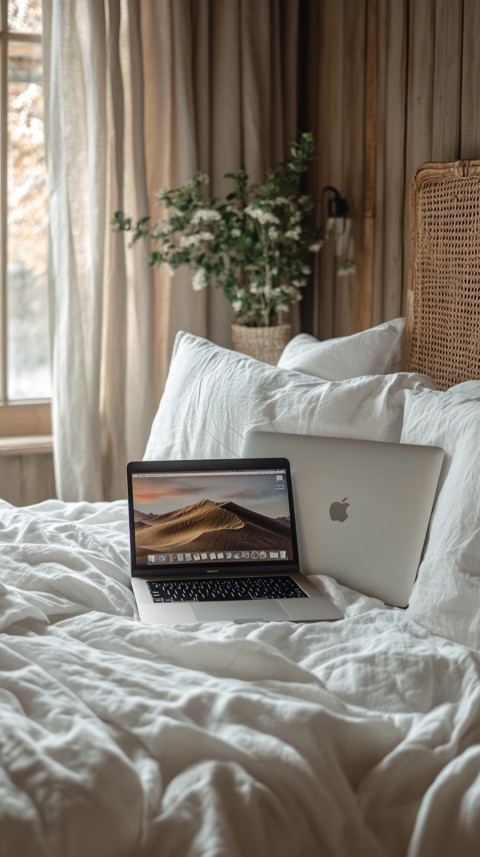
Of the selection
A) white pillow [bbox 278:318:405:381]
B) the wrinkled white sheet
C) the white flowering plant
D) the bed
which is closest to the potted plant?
the white flowering plant

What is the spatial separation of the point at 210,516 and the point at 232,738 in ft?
2.45

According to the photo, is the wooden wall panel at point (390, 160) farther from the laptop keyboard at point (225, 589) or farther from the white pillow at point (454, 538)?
the laptop keyboard at point (225, 589)

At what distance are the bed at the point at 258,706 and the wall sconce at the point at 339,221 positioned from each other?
118cm

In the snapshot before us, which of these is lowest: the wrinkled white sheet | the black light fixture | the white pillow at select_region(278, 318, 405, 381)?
the wrinkled white sheet

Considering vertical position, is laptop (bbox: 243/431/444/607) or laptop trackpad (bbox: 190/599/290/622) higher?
laptop (bbox: 243/431/444/607)

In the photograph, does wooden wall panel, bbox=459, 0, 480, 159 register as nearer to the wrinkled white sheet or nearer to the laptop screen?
the laptop screen

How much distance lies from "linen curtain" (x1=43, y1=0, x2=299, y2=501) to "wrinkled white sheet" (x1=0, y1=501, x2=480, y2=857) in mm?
1822

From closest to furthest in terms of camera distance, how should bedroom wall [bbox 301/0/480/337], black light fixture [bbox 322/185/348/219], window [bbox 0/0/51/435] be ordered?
bedroom wall [bbox 301/0/480/337] < black light fixture [bbox 322/185/348/219] < window [bbox 0/0/51/435]

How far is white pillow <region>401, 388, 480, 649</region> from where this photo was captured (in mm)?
1559

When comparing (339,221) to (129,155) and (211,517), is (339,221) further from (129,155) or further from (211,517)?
(211,517)

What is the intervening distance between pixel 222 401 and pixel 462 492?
0.72m

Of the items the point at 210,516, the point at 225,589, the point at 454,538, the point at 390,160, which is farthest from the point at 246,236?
the point at 454,538

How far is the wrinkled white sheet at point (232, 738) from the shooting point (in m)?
1.09

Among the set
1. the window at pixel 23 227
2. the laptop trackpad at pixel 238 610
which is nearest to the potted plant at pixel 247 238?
the window at pixel 23 227
